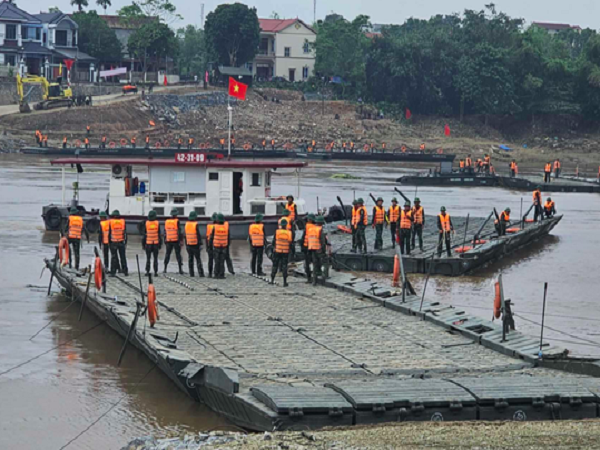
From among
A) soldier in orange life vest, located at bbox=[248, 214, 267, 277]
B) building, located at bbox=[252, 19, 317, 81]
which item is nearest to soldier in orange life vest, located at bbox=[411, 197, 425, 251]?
soldier in orange life vest, located at bbox=[248, 214, 267, 277]

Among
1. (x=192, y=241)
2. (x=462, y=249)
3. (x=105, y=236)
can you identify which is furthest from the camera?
(x=462, y=249)

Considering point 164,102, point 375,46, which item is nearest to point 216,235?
point 164,102

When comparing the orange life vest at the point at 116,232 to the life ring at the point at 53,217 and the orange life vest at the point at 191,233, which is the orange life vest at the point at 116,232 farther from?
the life ring at the point at 53,217

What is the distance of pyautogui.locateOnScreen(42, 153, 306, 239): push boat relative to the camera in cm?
3053

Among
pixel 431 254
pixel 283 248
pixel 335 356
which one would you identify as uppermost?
pixel 283 248

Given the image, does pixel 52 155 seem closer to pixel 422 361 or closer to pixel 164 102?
pixel 164 102

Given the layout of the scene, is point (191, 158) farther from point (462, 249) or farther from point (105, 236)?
point (105, 236)

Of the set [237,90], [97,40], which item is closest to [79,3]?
[97,40]

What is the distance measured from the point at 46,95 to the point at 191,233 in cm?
6614

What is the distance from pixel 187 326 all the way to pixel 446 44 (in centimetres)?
8333

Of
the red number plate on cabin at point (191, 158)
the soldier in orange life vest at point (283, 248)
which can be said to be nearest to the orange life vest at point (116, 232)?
A: the soldier in orange life vest at point (283, 248)

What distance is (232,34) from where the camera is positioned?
342ft

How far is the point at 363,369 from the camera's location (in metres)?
14.1

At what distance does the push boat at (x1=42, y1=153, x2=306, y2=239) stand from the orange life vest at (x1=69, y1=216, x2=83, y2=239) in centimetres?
719
